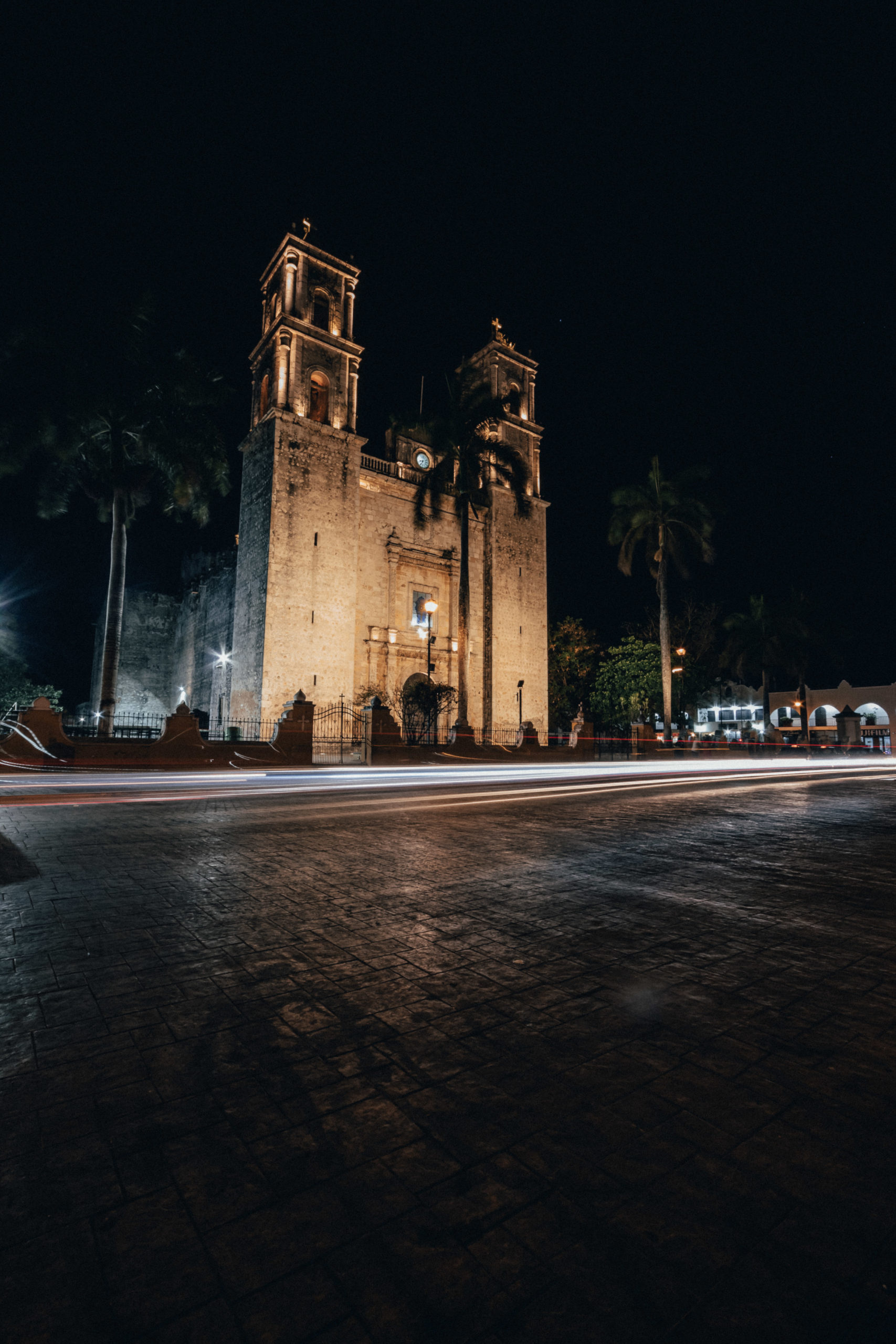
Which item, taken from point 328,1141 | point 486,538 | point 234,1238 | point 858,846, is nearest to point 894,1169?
point 328,1141

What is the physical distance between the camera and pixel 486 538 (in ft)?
110

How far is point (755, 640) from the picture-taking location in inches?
1676

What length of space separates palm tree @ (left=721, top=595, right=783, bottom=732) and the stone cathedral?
1534 cm

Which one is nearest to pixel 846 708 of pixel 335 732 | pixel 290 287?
pixel 335 732

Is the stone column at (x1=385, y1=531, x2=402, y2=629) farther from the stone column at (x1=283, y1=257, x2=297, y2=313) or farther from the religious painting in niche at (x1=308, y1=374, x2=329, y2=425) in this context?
the stone column at (x1=283, y1=257, x2=297, y2=313)

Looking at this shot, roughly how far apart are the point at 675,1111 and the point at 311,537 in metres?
28.5

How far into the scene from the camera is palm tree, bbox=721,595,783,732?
139 ft

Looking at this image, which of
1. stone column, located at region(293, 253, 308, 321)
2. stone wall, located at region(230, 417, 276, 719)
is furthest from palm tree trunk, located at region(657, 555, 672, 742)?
stone column, located at region(293, 253, 308, 321)

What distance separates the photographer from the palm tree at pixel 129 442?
19125mm

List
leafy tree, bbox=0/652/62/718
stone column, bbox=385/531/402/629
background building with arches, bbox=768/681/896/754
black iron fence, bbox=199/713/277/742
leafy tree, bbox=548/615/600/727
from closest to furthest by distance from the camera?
black iron fence, bbox=199/713/277/742 < leafy tree, bbox=0/652/62/718 < stone column, bbox=385/531/402/629 < leafy tree, bbox=548/615/600/727 < background building with arches, bbox=768/681/896/754

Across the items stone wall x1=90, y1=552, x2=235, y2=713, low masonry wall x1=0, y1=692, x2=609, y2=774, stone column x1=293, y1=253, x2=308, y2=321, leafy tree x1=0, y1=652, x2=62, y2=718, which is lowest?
low masonry wall x1=0, y1=692, x2=609, y2=774

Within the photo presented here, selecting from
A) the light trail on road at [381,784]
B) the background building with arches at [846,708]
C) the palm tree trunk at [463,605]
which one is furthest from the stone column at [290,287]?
the background building with arches at [846,708]

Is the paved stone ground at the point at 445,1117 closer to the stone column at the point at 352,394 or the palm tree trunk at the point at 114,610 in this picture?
the palm tree trunk at the point at 114,610

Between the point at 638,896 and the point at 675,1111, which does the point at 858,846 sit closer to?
the point at 638,896
